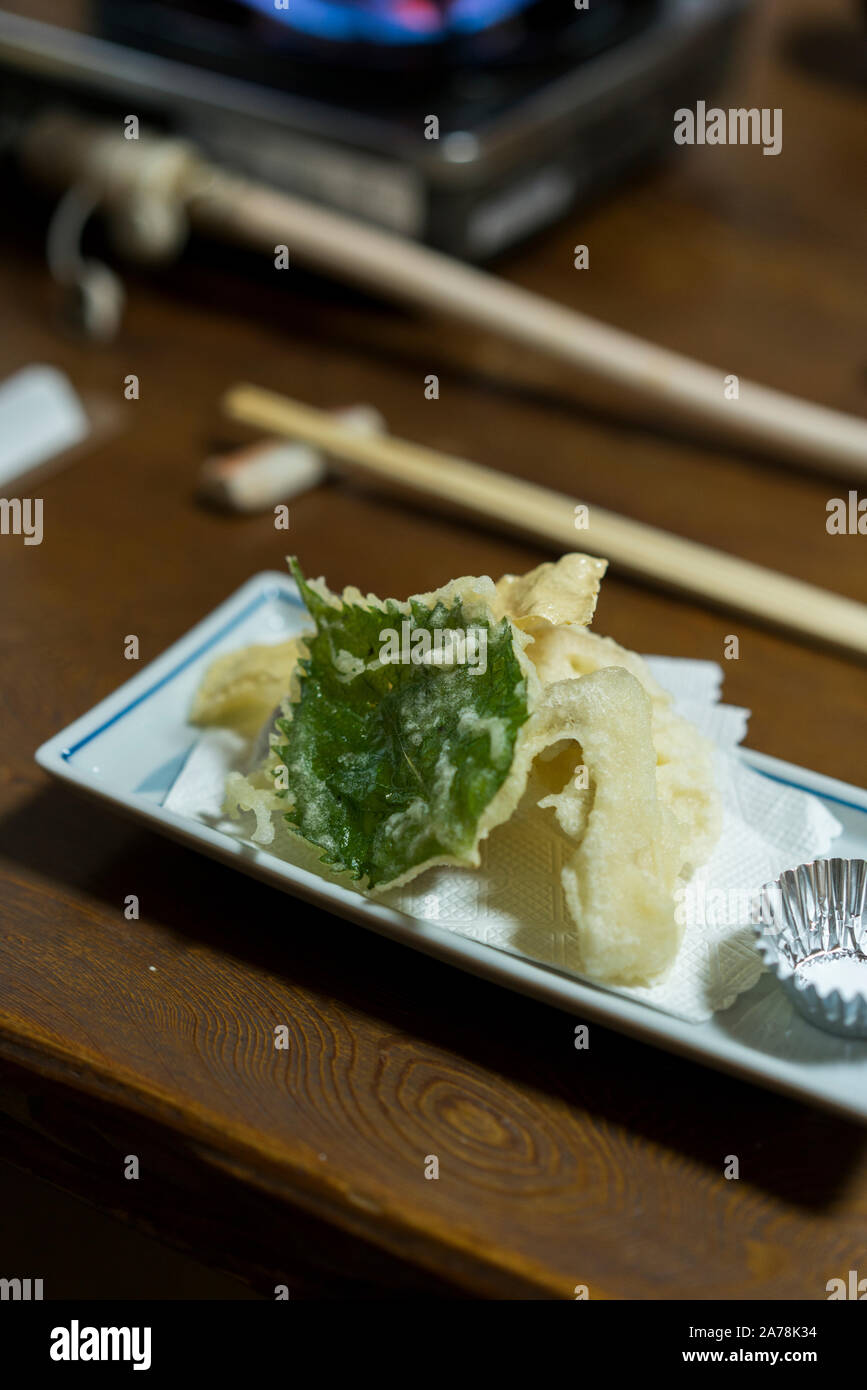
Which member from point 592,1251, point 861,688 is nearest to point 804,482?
point 861,688

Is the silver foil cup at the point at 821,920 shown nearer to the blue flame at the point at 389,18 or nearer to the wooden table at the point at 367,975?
the wooden table at the point at 367,975

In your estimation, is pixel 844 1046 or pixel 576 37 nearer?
pixel 844 1046

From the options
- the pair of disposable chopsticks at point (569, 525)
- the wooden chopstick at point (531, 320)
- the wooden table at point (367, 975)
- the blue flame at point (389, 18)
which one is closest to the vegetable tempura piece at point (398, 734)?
the wooden table at point (367, 975)

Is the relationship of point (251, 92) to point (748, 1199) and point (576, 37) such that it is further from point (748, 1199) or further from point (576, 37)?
point (748, 1199)
